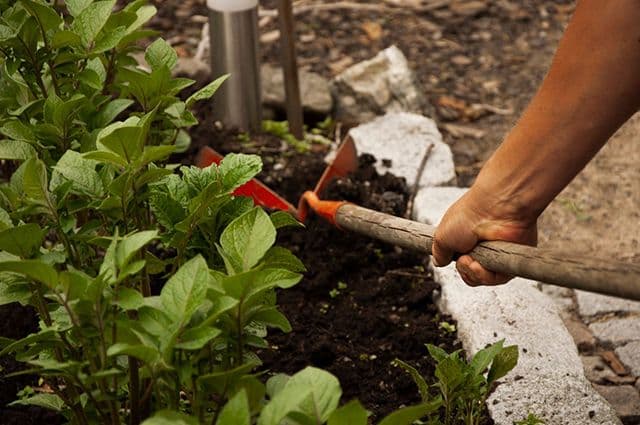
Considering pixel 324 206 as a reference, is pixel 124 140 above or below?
above

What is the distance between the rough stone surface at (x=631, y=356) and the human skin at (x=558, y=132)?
3.67 ft

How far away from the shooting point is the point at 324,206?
3.64 metres

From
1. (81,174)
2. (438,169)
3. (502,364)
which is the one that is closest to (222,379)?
(81,174)

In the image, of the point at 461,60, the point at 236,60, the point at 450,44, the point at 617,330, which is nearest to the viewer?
the point at 617,330

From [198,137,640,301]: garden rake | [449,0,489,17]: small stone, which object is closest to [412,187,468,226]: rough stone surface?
[198,137,640,301]: garden rake

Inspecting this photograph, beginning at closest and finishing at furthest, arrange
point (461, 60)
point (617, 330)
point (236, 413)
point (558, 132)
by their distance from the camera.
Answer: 1. point (236, 413)
2. point (558, 132)
3. point (617, 330)
4. point (461, 60)

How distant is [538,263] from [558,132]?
28 cm

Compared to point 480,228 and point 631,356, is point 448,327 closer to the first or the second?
point 631,356

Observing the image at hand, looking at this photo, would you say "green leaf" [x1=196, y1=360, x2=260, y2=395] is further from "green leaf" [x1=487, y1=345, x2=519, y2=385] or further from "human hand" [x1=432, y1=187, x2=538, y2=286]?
"human hand" [x1=432, y1=187, x2=538, y2=286]

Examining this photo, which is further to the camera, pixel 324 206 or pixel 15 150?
pixel 324 206

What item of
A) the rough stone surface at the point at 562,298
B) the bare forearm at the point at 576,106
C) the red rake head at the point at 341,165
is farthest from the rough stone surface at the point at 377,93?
the bare forearm at the point at 576,106

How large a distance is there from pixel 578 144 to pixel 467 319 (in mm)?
1203

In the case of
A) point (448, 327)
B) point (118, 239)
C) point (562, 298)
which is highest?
point (118, 239)

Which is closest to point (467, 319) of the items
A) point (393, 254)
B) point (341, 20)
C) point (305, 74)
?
point (393, 254)
